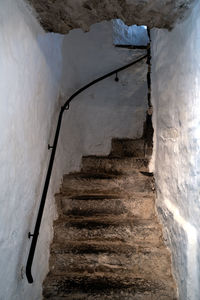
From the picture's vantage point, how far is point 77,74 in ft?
9.11

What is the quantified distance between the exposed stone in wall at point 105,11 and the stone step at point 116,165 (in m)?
1.35

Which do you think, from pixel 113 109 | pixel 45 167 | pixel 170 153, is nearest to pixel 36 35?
pixel 45 167

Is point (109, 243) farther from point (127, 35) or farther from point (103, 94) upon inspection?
point (127, 35)

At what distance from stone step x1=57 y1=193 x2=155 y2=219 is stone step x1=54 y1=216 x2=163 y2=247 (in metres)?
0.08

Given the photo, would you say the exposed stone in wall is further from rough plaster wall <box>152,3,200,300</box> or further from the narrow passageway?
rough plaster wall <box>152,3,200,300</box>

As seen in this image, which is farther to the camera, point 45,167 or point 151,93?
point 151,93

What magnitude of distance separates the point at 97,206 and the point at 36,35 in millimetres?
1371

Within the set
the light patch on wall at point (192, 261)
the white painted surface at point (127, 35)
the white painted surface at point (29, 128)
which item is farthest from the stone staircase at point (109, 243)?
the white painted surface at point (127, 35)

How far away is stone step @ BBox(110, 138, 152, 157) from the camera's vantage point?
8.99 feet

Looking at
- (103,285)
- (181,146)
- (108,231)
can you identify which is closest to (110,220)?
(108,231)

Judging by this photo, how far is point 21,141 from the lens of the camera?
1165 millimetres

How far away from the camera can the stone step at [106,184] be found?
198cm

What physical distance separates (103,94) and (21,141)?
2.00 meters

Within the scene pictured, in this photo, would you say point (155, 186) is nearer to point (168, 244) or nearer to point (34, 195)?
point (168, 244)
